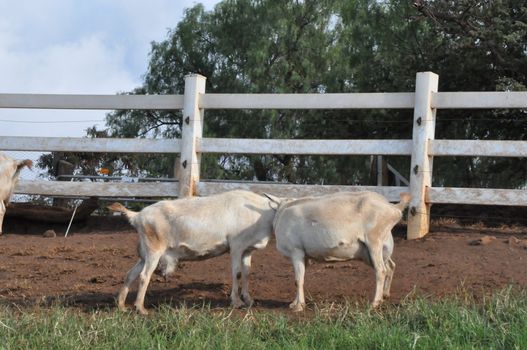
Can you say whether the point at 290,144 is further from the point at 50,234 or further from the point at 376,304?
the point at 376,304

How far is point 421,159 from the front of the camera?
35.0 feet

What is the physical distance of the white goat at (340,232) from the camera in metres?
8.02

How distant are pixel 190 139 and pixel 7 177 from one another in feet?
9.45

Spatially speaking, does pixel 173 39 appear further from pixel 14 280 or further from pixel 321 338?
pixel 321 338

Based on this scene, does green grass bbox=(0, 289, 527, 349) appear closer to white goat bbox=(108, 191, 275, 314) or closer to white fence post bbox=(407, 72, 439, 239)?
white goat bbox=(108, 191, 275, 314)

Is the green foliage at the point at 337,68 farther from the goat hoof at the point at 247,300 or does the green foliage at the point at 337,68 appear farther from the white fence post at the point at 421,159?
the goat hoof at the point at 247,300

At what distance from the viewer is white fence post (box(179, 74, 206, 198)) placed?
1158 cm

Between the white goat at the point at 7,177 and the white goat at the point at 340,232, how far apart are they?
5588 mm

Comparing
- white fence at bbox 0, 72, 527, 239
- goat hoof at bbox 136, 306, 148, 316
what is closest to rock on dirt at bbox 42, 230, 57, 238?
white fence at bbox 0, 72, 527, 239

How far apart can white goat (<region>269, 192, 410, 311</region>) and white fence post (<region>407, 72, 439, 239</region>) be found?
2.28 meters

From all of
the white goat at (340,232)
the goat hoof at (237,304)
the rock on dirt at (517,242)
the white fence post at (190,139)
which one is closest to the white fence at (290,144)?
the white fence post at (190,139)

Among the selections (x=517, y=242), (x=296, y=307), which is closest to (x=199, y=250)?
(x=296, y=307)

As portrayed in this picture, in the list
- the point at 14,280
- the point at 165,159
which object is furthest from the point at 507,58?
the point at 165,159

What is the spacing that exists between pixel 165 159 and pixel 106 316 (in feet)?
57.9
